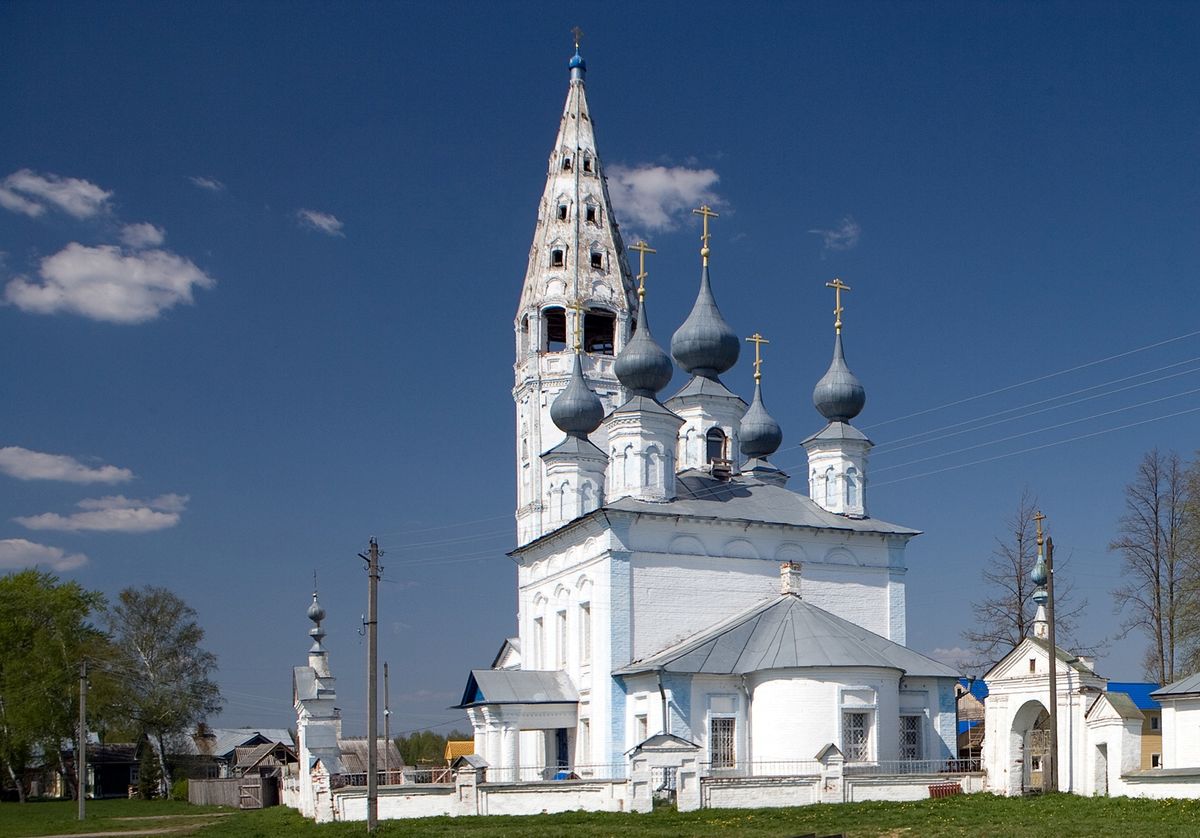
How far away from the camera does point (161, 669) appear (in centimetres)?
4819

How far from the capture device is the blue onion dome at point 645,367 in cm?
3322

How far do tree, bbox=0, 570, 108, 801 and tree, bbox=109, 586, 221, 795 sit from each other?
1.17 meters

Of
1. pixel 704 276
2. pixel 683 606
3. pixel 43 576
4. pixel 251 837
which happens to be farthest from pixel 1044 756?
pixel 43 576

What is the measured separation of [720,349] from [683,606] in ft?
27.6

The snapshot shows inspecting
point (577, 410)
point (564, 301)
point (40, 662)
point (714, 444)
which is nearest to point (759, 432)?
point (714, 444)

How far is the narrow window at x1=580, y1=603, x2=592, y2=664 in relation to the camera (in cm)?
3097

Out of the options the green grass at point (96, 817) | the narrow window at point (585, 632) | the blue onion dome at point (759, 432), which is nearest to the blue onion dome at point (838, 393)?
the blue onion dome at point (759, 432)

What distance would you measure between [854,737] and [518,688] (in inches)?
315

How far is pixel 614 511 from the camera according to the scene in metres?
29.8

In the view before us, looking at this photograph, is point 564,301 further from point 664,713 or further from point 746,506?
point 664,713

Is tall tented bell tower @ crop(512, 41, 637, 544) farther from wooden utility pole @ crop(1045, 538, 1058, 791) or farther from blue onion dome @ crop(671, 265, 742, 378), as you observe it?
wooden utility pole @ crop(1045, 538, 1058, 791)

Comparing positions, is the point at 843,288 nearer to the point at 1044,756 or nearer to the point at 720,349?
the point at 720,349

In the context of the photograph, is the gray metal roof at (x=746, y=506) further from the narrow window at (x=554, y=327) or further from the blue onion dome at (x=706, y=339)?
the narrow window at (x=554, y=327)

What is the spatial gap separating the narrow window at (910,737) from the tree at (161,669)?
28.6 metres
